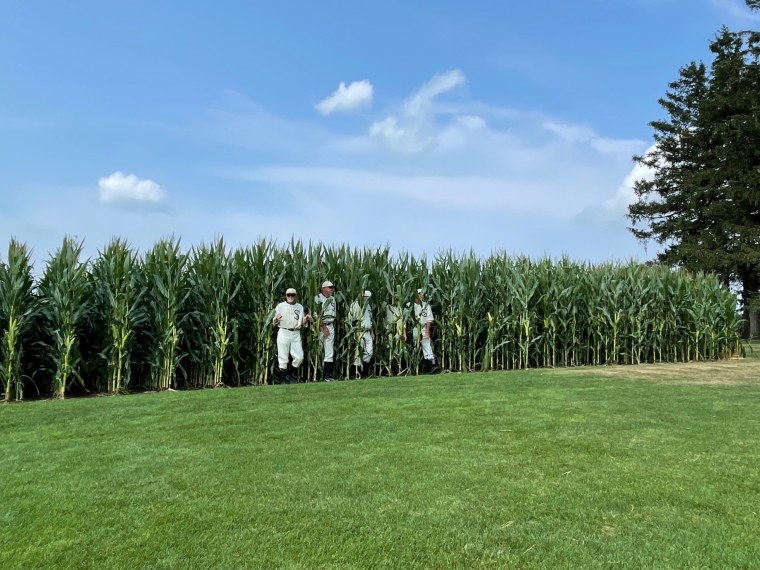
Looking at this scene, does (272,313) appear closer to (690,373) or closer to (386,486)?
(386,486)

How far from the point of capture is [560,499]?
11.9ft

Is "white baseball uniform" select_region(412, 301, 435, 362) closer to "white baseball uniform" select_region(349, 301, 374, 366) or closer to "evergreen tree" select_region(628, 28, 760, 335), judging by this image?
"white baseball uniform" select_region(349, 301, 374, 366)

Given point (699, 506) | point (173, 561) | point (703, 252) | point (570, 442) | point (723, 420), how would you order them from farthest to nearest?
point (703, 252) → point (723, 420) → point (570, 442) → point (699, 506) → point (173, 561)

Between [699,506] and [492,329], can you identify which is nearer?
[699,506]

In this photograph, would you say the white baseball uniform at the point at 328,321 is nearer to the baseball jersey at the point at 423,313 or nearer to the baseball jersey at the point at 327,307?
the baseball jersey at the point at 327,307

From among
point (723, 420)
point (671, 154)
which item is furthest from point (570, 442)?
point (671, 154)

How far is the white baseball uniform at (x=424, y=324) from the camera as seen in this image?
40.3 ft

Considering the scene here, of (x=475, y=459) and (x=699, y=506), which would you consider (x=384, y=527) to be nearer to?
(x=475, y=459)

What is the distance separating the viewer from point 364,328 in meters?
11.6

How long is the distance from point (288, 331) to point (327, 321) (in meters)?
0.85

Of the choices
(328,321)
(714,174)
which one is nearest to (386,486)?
Result: (328,321)

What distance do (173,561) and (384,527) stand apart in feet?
3.64

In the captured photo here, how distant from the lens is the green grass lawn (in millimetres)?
2939

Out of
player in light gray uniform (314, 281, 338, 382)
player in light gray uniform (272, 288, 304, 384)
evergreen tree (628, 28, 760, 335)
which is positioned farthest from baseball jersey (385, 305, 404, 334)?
evergreen tree (628, 28, 760, 335)
